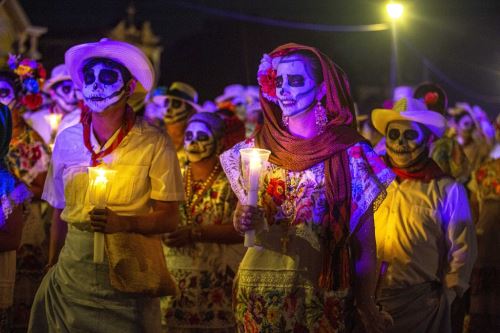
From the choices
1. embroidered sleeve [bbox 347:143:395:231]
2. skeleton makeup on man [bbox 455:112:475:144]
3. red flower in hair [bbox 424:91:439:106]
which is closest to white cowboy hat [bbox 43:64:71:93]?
red flower in hair [bbox 424:91:439:106]

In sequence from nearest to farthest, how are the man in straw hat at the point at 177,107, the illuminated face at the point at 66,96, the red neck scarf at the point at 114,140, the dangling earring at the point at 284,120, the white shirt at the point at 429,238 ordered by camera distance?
the dangling earring at the point at 284,120 → the red neck scarf at the point at 114,140 → the white shirt at the point at 429,238 → the man in straw hat at the point at 177,107 → the illuminated face at the point at 66,96

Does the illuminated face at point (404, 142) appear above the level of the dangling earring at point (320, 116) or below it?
above

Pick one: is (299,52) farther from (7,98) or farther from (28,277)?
(28,277)

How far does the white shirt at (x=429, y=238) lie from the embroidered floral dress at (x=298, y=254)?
222 cm

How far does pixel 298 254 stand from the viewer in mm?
5473

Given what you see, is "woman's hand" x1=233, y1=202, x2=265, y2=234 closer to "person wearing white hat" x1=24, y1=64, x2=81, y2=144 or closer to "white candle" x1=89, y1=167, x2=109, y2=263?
"white candle" x1=89, y1=167, x2=109, y2=263

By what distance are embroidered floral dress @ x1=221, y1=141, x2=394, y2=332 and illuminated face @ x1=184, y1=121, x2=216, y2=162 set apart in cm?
340

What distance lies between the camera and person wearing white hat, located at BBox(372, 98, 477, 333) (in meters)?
7.58

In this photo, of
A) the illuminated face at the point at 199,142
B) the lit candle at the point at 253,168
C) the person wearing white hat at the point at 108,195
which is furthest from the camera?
the illuminated face at the point at 199,142

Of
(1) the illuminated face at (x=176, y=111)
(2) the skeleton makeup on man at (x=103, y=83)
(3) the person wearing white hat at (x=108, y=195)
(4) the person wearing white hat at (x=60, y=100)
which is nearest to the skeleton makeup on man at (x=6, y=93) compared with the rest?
(4) the person wearing white hat at (x=60, y=100)

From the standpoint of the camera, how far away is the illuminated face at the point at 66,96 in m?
12.0

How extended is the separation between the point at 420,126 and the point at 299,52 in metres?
2.87

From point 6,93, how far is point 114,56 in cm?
276

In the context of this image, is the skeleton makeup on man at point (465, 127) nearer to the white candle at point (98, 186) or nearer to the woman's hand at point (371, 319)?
the woman's hand at point (371, 319)
